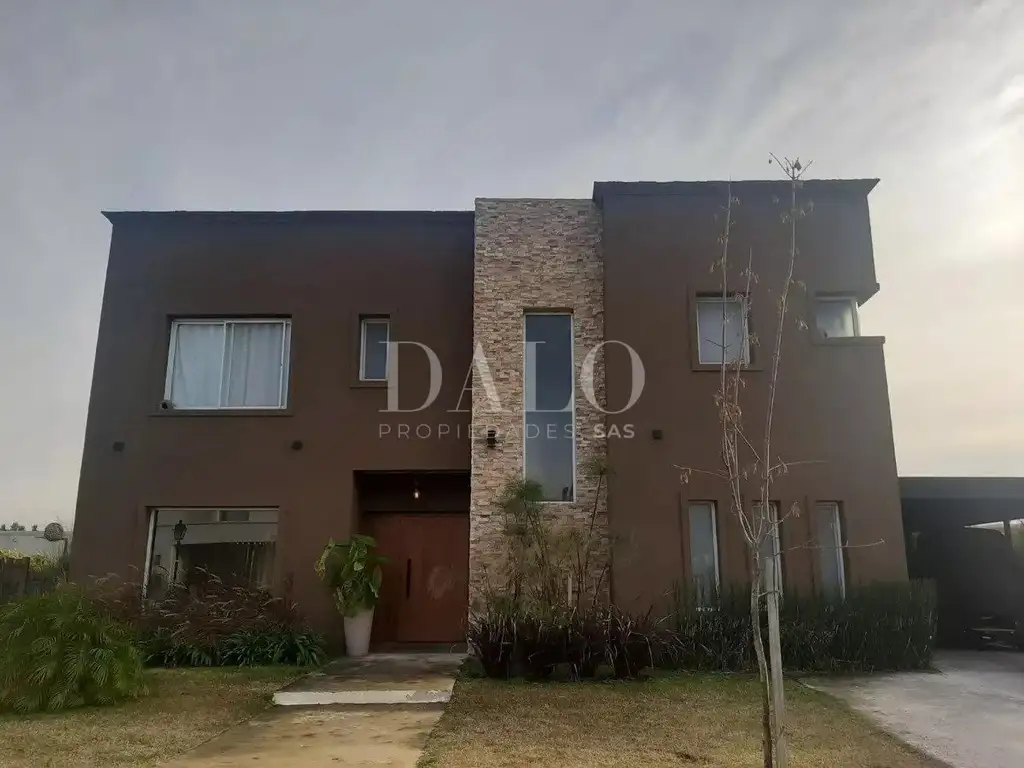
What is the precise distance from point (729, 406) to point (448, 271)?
24.4ft

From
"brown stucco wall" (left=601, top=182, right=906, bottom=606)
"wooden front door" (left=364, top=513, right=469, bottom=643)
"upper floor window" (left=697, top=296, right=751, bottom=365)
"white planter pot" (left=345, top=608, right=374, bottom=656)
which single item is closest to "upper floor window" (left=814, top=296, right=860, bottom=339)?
"brown stucco wall" (left=601, top=182, right=906, bottom=606)

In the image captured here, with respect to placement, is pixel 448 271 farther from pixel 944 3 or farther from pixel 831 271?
pixel 944 3

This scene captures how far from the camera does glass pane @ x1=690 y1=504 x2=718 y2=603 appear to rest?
404 inches

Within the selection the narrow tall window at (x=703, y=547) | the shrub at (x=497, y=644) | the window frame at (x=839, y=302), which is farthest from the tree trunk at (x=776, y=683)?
the window frame at (x=839, y=302)

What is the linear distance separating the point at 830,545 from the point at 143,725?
8279 millimetres

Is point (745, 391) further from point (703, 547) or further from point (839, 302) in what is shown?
point (703, 547)

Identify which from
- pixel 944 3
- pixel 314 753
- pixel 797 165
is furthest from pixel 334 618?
pixel 944 3

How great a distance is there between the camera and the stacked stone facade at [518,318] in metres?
11.0

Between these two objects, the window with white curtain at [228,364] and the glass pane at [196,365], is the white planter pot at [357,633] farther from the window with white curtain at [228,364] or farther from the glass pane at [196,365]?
the glass pane at [196,365]

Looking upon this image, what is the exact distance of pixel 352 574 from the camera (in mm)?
10750

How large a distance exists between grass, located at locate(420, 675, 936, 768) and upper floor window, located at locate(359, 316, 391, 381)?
5.09 m

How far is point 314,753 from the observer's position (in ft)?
19.9

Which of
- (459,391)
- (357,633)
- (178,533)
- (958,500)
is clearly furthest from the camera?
(958,500)

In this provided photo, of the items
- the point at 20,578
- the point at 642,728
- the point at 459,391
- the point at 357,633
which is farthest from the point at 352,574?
the point at 20,578
